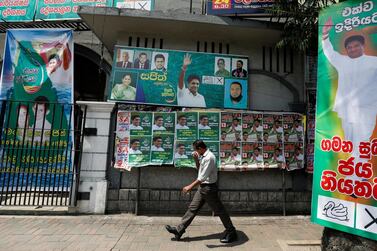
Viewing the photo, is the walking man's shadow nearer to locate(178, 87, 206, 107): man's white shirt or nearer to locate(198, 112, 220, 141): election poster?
locate(198, 112, 220, 141): election poster

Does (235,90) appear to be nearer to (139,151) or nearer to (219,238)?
(139,151)

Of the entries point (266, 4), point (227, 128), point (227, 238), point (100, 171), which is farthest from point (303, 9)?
point (100, 171)

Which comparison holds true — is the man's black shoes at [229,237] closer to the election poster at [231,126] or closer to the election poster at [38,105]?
the election poster at [231,126]

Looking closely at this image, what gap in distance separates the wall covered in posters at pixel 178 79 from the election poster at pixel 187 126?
0.40m

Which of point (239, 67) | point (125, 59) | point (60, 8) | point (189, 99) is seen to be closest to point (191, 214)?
point (189, 99)

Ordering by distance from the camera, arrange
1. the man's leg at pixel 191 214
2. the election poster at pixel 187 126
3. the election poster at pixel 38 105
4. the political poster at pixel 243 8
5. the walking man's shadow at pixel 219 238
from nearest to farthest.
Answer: the walking man's shadow at pixel 219 238
the man's leg at pixel 191 214
the election poster at pixel 38 105
the election poster at pixel 187 126
the political poster at pixel 243 8

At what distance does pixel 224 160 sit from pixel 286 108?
226cm

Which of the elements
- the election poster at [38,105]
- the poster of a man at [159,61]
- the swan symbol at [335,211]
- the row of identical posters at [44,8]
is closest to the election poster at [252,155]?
the poster of a man at [159,61]

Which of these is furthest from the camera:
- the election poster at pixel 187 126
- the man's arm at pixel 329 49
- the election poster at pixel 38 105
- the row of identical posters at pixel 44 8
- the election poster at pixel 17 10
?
the election poster at pixel 17 10

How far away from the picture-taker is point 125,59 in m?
6.98

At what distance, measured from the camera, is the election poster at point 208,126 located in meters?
6.57

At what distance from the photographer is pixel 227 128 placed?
662 centimetres

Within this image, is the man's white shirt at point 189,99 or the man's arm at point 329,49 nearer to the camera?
the man's arm at point 329,49

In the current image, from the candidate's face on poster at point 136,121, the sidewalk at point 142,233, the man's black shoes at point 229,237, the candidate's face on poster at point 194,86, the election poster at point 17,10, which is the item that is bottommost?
the sidewalk at point 142,233
